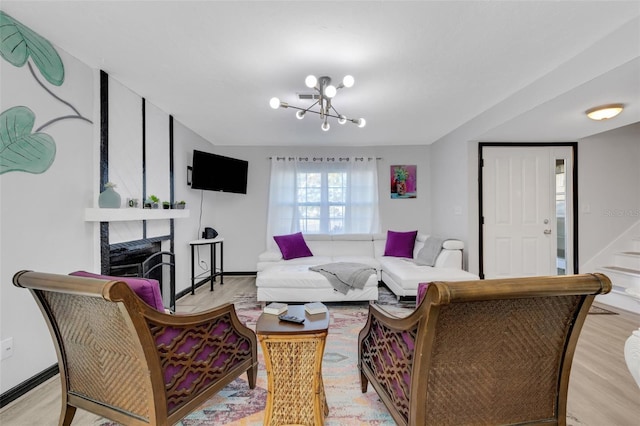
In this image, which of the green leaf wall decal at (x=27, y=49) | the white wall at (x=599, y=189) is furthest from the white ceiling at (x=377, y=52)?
the white wall at (x=599, y=189)

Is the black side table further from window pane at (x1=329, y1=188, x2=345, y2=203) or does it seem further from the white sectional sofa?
window pane at (x1=329, y1=188, x2=345, y2=203)

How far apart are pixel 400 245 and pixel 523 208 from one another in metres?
1.74

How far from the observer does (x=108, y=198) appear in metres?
2.37

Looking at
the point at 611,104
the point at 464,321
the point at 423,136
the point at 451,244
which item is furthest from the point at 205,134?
the point at 611,104

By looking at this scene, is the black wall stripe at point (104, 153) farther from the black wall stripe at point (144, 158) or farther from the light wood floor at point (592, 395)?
the light wood floor at point (592, 395)

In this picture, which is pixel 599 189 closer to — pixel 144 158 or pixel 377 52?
pixel 377 52

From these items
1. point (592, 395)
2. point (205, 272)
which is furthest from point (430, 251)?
point (205, 272)

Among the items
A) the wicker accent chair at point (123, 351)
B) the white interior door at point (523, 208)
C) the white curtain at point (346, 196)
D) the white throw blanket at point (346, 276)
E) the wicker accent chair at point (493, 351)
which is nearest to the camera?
the wicker accent chair at point (493, 351)

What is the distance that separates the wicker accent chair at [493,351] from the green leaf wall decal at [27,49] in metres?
2.70

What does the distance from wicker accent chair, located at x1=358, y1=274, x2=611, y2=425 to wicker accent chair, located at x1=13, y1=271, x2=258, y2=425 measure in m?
0.94

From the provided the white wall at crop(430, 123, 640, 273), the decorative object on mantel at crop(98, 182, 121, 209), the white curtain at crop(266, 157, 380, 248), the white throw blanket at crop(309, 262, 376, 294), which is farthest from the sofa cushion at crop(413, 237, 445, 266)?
the decorative object on mantel at crop(98, 182, 121, 209)

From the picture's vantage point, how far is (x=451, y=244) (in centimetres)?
371

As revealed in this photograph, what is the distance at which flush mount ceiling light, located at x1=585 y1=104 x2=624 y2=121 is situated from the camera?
263 cm

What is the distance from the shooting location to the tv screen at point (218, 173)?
405 centimetres
